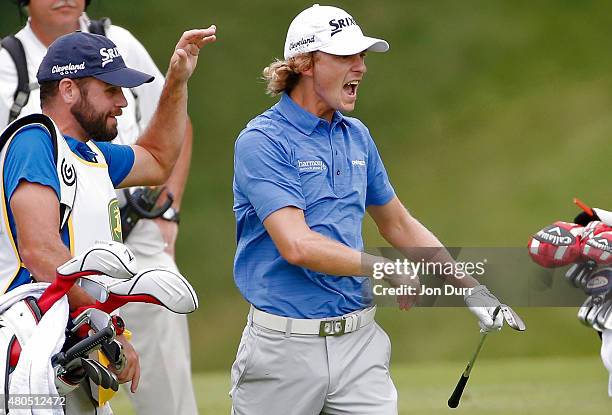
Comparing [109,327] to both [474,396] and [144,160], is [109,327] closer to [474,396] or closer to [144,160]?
[144,160]

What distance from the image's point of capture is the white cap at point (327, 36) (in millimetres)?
4500

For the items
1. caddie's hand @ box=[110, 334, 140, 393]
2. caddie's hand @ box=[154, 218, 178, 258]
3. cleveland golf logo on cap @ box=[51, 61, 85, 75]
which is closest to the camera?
caddie's hand @ box=[110, 334, 140, 393]

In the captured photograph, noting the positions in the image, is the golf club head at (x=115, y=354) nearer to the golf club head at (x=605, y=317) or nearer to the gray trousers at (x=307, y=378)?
the gray trousers at (x=307, y=378)

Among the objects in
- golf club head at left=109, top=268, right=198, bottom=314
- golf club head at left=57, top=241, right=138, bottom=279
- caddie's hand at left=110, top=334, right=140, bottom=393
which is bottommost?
caddie's hand at left=110, top=334, right=140, bottom=393

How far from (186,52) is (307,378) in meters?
1.21

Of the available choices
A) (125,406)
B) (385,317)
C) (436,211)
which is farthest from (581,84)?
(125,406)

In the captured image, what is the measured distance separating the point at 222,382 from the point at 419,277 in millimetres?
4696

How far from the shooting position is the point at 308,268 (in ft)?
13.9

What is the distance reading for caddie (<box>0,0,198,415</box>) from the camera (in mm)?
5555

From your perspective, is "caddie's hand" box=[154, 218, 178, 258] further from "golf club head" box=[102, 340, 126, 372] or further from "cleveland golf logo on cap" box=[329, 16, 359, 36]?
"golf club head" box=[102, 340, 126, 372]

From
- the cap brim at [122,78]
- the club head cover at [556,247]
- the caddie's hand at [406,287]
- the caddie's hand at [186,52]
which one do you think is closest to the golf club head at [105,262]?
the cap brim at [122,78]

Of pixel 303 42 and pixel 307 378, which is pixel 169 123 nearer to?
pixel 303 42

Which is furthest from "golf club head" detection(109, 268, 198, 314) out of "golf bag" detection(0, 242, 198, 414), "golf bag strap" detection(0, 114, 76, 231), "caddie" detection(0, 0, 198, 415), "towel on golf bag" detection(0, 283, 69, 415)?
"caddie" detection(0, 0, 198, 415)
